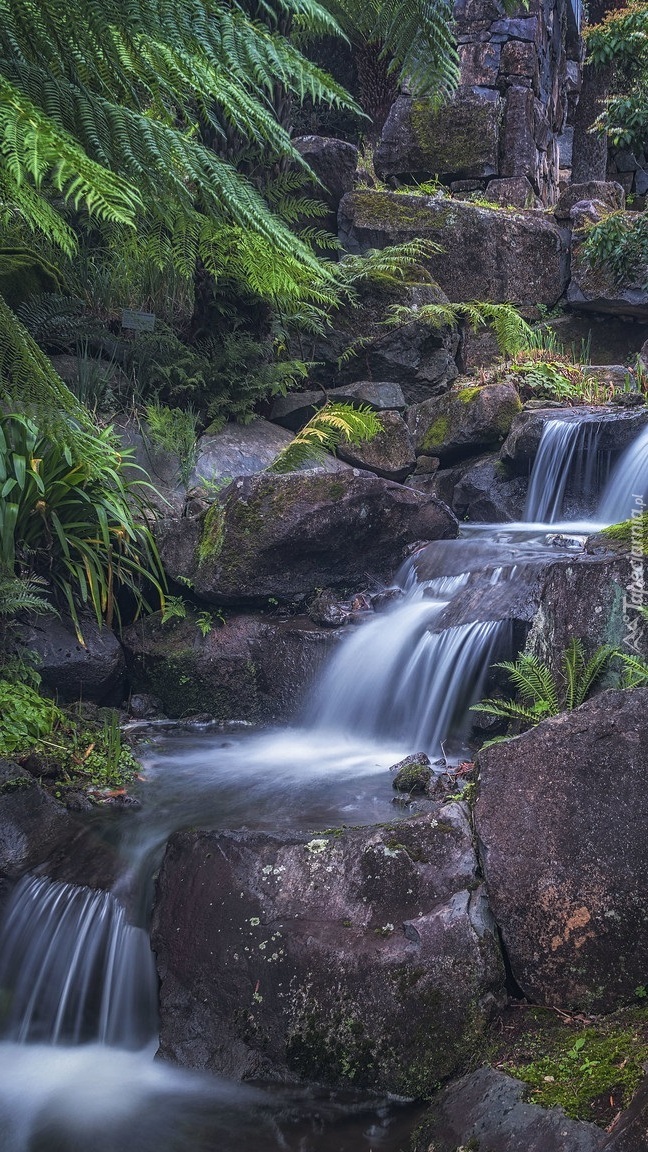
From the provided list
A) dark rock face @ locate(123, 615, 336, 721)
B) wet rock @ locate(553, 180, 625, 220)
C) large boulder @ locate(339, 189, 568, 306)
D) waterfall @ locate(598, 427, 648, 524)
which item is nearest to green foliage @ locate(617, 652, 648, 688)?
dark rock face @ locate(123, 615, 336, 721)

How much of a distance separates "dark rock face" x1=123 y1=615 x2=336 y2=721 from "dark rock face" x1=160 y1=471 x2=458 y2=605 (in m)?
0.39

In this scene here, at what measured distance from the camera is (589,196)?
12195 mm

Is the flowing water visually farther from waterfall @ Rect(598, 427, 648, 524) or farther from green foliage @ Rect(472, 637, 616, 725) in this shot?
green foliage @ Rect(472, 637, 616, 725)

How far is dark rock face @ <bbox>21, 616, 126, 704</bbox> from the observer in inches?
217

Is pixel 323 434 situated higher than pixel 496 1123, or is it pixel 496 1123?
pixel 323 434

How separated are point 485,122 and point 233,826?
11.9 meters

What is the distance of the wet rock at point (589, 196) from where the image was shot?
38.8ft

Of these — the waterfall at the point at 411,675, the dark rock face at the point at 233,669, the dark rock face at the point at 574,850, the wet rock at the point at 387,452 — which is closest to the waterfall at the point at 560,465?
the wet rock at the point at 387,452

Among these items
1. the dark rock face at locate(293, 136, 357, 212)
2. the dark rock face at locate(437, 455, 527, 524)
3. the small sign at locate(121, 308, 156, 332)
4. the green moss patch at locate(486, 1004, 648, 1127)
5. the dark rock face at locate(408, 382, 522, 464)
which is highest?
the dark rock face at locate(293, 136, 357, 212)

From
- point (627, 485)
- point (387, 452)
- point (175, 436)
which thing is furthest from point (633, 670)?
point (387, 452)

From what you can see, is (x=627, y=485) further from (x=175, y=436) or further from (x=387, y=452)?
(x=175, y=436)

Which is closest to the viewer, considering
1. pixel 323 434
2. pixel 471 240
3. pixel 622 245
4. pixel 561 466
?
pixel 323 434

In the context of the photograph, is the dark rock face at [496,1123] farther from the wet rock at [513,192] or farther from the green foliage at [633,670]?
the wet rock at [513,192]

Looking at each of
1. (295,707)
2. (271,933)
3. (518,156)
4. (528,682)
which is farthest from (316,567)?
(518,156)
